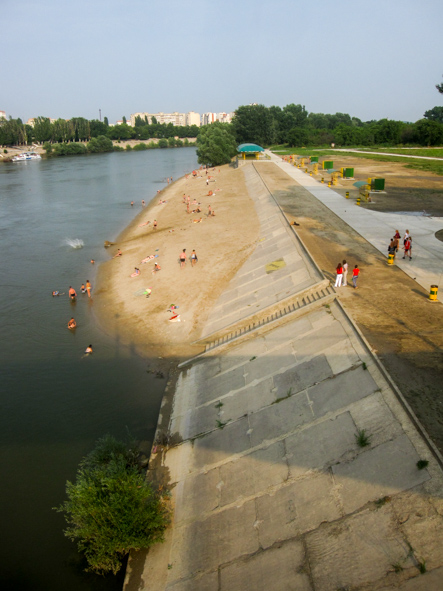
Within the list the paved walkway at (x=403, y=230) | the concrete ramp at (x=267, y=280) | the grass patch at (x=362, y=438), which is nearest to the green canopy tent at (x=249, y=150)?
the paved walkway at (x=403, y=230)

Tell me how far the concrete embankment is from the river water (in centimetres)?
203

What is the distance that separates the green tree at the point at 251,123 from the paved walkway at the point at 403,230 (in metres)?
71.2

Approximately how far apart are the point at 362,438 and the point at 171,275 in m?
19.8

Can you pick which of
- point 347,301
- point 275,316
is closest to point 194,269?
point 275,316

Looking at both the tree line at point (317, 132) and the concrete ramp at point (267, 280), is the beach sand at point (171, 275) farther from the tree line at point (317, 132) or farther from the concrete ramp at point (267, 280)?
the tree line at point (317, 132)

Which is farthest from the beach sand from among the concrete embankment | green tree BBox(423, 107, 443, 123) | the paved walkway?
green tree BBox(423, 107, 443, 123)

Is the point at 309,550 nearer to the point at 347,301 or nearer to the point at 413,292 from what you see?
the point at 347,301

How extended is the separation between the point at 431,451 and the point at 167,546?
6839 mm

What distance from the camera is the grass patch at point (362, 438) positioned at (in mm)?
10664

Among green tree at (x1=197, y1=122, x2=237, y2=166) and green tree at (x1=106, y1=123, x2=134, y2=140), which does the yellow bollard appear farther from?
green tree at (x1=106, y1=123, x2=134, y2=140)

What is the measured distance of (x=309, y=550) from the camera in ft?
29.9

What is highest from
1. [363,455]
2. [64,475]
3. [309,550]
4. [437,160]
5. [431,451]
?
[437,160]

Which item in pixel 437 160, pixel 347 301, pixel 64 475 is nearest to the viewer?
pixel 64 475

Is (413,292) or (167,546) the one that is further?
(413,292)
